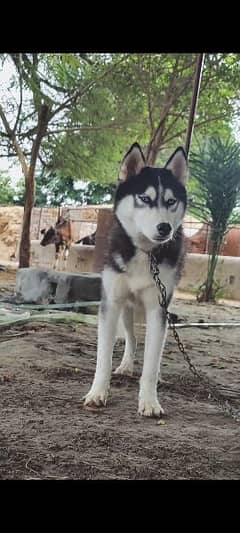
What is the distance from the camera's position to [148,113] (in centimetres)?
268

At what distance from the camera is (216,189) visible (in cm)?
262

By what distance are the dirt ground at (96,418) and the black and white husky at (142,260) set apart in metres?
0.08

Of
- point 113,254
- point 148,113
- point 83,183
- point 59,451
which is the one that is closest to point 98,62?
point 148,113

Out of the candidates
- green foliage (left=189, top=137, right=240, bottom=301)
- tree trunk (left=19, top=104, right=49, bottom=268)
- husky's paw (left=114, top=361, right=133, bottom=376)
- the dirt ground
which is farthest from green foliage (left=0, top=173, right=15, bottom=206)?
husky's paw (left=114, top=361, right=133, bottom=376)

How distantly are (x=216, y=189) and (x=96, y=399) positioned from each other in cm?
136

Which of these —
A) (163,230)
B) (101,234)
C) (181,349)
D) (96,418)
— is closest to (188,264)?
(101,234)

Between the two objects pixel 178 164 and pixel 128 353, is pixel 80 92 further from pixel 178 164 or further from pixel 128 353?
pixel 128 353

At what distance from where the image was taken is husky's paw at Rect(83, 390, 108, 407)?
1.62m

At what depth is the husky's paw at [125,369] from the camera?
6.02ft
